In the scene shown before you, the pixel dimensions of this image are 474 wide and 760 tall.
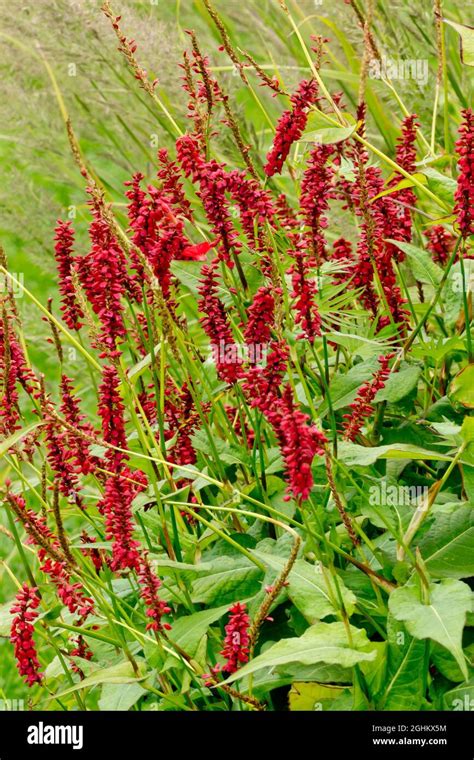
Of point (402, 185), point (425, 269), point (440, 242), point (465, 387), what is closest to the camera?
point (465, 387)

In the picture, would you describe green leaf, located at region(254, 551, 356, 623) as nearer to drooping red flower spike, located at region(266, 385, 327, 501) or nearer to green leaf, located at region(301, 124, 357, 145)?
drooping red flower spike, located at region(266, 385, 327, 501)

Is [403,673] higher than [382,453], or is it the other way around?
[382,453]

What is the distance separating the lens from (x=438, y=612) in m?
1.21

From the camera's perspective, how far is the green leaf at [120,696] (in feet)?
4.55

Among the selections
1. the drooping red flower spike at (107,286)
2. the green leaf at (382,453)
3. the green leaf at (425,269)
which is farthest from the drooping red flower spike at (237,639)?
the green leaf at (425,269)

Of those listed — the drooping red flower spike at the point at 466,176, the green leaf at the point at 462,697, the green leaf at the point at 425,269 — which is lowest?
the green leaf at the point at 462,697

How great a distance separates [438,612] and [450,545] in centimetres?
20

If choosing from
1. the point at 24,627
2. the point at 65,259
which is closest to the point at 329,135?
the point at 65,259

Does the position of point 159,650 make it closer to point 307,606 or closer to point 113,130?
point 307,606

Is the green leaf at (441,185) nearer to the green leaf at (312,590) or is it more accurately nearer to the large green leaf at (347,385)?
the large green leaf at (347,385)

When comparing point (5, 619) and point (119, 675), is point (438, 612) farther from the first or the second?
point (5, 619)

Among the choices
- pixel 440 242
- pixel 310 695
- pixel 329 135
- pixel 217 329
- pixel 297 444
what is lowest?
pixel 310 695

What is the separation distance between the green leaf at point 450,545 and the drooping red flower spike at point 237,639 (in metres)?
0.27

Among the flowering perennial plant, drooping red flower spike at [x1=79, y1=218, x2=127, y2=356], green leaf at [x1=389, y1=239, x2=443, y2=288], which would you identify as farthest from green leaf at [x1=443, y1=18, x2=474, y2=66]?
drooping red flower spike at [x1=79, y1=218, x2=127, y2=356]
